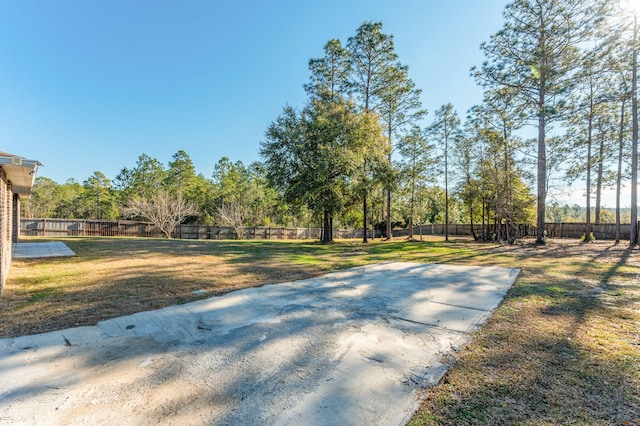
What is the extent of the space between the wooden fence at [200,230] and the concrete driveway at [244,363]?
796 inches

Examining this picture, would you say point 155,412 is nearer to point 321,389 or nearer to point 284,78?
point 321,389

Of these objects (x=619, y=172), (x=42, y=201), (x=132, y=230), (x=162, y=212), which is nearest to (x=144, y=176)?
(x=132, y=230)

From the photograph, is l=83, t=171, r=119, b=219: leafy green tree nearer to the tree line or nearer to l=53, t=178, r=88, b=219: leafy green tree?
l=53, t=178, r=88, b=219: leafy green tree

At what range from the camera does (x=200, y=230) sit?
25.3 m

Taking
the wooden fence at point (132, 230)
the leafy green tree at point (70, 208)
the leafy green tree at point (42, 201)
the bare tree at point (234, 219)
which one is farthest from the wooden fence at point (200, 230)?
the leafy green tree at point (42, 201)

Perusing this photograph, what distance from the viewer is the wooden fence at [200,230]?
19.2 meters

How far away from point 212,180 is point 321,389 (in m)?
33.9

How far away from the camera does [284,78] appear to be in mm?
16703

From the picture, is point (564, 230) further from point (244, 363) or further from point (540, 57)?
point (244, 363)

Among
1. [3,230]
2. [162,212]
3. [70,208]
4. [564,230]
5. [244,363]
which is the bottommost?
[244,363]

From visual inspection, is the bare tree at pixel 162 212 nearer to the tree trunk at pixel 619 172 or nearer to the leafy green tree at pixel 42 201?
the leafy green tree at pixel 42 201

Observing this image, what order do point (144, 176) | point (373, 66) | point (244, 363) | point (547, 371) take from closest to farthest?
point (547, 371), point (244, 363), point (373, 66), point (144, 176)

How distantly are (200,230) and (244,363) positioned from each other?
25.0 metres

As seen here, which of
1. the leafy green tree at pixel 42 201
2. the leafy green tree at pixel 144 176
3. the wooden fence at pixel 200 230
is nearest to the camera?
the wooden fence at pixel 200 230
